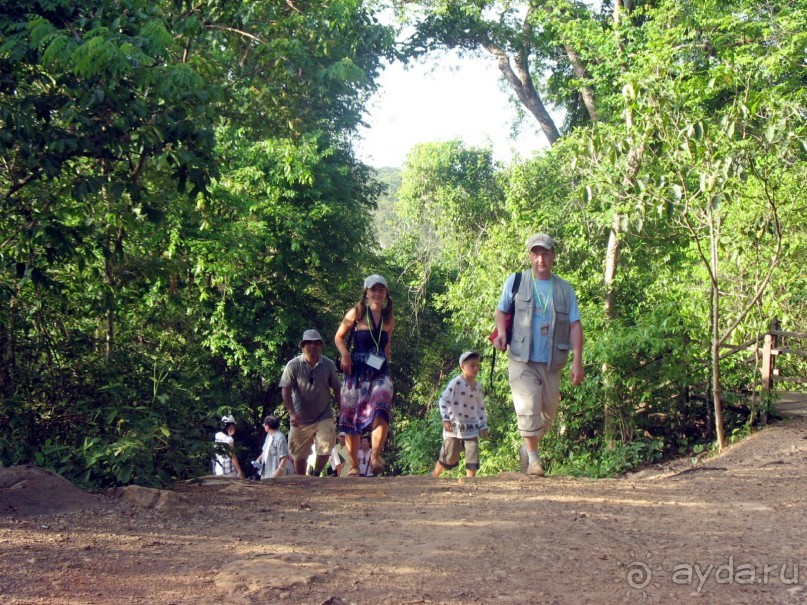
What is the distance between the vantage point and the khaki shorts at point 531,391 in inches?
271

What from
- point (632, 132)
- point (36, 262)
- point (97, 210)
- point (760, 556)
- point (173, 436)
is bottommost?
point (760, 556)

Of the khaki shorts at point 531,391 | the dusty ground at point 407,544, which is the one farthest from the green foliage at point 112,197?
the khaki shorts at point 531,391

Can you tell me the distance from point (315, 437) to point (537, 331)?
2580 mm

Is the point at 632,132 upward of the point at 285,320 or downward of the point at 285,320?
upward

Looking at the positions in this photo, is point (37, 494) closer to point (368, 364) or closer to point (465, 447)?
point (368, 364)

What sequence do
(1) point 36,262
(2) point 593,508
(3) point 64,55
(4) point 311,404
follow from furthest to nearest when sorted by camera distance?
(4) point 311,404 → (1) point 36,262 → (2) point 593,508 → (3) point 64,55

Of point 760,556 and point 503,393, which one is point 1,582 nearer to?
point 760,556

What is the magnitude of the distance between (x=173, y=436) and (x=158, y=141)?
204 centimetres

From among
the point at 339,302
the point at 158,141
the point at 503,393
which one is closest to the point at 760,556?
the point at 158,141

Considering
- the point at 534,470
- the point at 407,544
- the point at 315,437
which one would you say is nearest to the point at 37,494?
the point at 407,544

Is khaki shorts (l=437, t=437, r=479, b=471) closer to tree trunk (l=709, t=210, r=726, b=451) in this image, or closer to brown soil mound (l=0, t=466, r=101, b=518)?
tree trunk (l=709, t=210, r=726, b=451)

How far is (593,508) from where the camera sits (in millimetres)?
5523

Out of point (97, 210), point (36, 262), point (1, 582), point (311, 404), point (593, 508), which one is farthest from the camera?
point (311, 404)

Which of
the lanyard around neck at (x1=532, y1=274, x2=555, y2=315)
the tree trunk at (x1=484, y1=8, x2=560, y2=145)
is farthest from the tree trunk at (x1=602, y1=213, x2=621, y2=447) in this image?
the tree trunk at (x1=484, y1=8, x2=560, y2=145)
